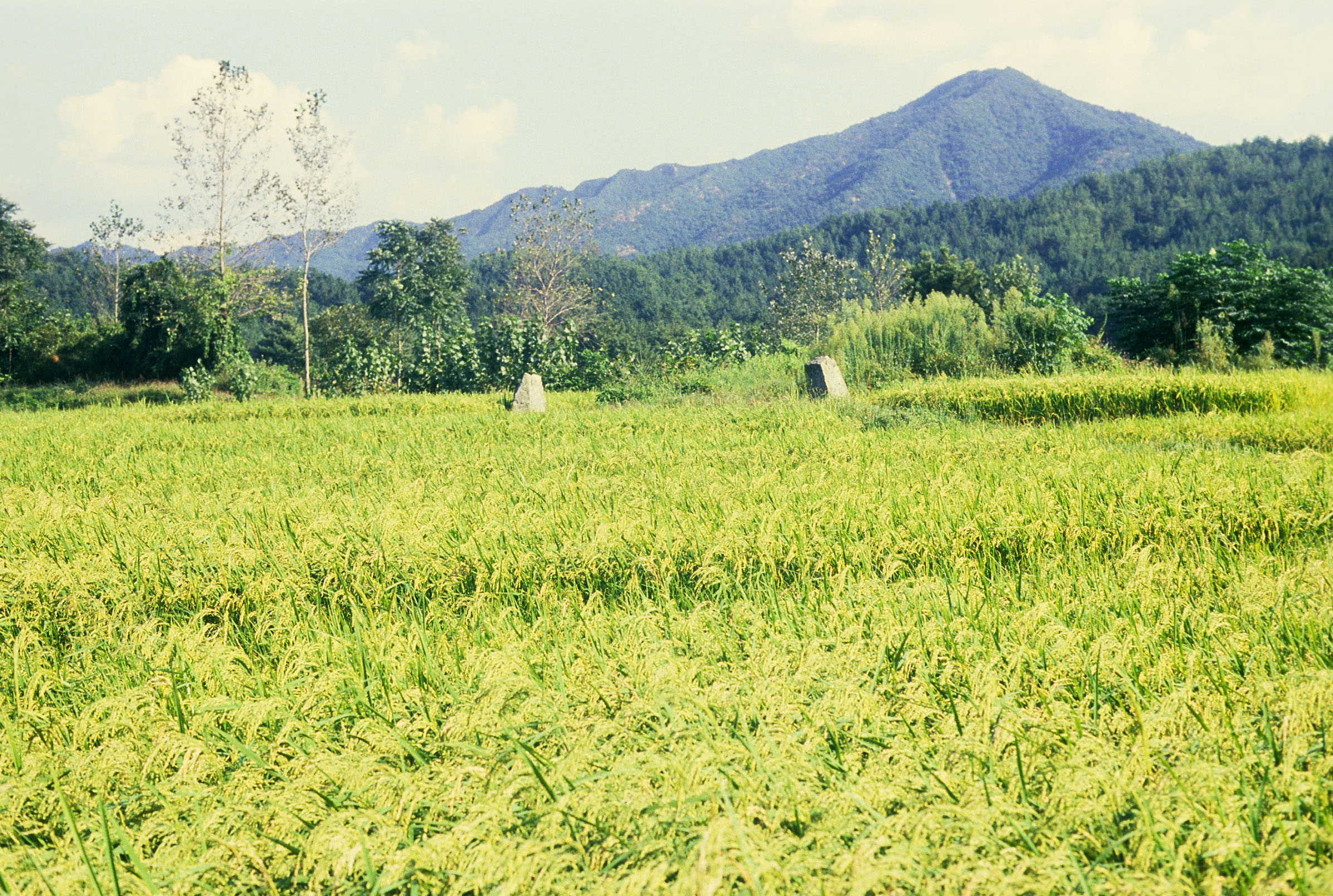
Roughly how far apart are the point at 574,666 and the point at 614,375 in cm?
1408

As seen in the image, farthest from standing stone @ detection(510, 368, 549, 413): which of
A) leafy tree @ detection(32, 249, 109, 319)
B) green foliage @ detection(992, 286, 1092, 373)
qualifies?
leafy tree @ detection(32, 249, 109, 319)

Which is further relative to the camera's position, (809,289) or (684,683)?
(809,289)

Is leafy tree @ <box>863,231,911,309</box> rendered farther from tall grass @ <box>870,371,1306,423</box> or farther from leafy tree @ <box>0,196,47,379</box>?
leafy tree @ <box>0,196,47,379</box>

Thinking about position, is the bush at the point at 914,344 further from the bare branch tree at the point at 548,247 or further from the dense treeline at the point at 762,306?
the bare branch tree at the point at 548,247

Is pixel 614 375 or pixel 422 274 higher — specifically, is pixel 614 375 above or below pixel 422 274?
below

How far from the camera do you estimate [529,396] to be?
1212 cm

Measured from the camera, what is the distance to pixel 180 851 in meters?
1.46

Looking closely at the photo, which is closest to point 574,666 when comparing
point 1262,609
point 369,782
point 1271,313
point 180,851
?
point 369,782

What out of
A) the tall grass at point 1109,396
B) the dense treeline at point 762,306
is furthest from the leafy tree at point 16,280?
the tall grass at point 1109,396

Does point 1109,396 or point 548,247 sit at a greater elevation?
point 548,247

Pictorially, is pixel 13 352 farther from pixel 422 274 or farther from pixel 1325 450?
pixel 1325 450

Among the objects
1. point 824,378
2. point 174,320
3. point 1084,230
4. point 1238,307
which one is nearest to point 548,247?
point 174,320

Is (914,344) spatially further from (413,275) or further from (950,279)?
(413,275)

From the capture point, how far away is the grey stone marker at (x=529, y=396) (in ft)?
39.5
